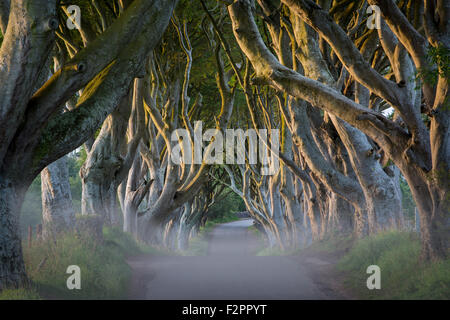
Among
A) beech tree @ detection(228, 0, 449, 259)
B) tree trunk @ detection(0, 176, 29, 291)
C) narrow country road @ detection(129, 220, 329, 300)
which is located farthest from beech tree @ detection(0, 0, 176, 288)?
beech tree @ detection(228, 0, 449, 259)

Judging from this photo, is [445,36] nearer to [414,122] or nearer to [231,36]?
[414,122]

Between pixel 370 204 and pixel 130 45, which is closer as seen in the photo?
pixel 130 45

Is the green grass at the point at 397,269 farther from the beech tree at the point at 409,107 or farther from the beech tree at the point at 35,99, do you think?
the beech tree at the point at 35,99

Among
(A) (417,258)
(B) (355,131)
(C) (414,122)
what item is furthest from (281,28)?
(A) (417,258)

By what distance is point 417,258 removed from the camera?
5684 millimetres

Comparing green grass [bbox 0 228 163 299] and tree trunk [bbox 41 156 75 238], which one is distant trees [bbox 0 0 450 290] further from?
green grass [bbox 0 228 163 299]

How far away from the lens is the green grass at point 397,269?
4.78m

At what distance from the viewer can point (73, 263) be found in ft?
19.0

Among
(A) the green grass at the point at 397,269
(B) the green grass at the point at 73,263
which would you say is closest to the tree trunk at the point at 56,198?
(B) the green grass at the point at 73,263

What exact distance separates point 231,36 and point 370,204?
8.85 meters

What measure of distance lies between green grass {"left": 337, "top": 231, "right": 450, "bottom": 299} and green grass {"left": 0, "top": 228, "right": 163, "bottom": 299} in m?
4.18

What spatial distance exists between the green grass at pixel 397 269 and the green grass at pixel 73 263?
13.7 feet

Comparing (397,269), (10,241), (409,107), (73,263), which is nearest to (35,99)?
(10,241)

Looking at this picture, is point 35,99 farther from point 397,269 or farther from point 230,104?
point 230,104
